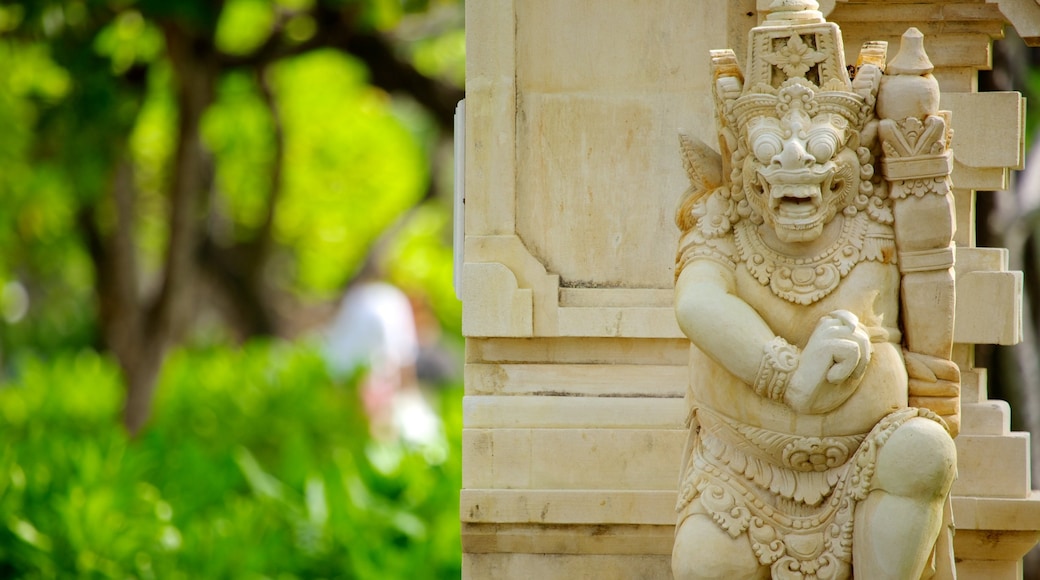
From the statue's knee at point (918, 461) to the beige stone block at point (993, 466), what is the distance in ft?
4.41

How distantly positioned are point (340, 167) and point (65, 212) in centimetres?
442

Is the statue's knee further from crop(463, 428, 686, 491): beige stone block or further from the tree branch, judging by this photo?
the tree branch

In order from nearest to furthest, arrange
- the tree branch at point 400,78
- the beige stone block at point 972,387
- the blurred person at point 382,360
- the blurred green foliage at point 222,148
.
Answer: the beige stone block at point 972,387, the blurred green foliage at point 222,148, the tree branch at point 400,78, the blurred person at point 382,360

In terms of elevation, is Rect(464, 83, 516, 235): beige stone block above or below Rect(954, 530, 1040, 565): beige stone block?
above

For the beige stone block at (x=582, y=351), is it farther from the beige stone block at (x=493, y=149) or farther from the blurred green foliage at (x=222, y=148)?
the blurred green foliage at (x=222, y=148)

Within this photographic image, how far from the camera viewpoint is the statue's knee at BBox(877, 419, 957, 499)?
4.11 meters

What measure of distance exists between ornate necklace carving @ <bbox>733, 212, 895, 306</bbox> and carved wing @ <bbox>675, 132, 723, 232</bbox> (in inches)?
11.9

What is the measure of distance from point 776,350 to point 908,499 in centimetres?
58

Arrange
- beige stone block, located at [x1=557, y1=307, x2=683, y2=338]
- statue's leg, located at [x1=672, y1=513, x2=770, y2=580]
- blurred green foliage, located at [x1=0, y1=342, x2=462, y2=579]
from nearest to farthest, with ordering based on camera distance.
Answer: statue's leg, located at [x1=672, y1=513, x2=770, y2=580]
beige stone block, located at [x1=557, y1=307, x2=683, y2=338]
blurred green foliage, located at [x1=0, y1=342, x2=462, y2=579]

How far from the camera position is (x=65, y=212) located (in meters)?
14.9

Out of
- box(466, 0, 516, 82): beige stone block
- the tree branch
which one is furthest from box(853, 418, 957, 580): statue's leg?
the tree branch

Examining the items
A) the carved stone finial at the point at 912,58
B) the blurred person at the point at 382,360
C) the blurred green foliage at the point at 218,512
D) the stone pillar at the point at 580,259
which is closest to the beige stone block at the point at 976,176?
the stone pillar at the point at 580,259

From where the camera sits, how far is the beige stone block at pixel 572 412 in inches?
221

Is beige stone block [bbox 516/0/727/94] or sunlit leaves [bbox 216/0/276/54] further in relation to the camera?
sunlit leaves [bbox 216/0/276/54]
